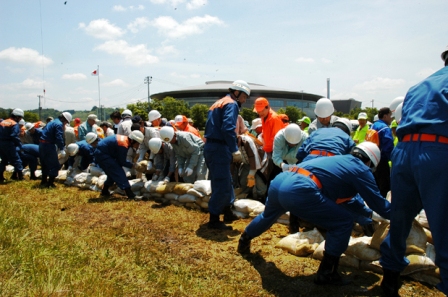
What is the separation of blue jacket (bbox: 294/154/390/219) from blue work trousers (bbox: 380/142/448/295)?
19 centimetres

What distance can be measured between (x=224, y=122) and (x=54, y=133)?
4.61m

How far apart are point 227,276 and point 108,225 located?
6.68 ft

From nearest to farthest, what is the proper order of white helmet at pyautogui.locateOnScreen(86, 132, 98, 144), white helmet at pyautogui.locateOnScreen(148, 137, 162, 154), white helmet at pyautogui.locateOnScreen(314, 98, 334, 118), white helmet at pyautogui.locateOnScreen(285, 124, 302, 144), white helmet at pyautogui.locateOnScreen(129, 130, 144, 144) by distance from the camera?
white helmet at pyautogui.locateOnScreen(285, 124, 302, 144) < white helmet at pyautogui.locateOnScreen(314, 98, 334, 118) < white helmet at pyautogui.locateOnScreen(148, 137, 162, 154) < white helmet at pyautogui.locateOnScreen(129, 130, 144, 144) < white helmet at pyautogui.locateOnScreen(86, 132, 98, 144)

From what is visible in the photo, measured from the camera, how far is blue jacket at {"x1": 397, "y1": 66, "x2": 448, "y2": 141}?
2129mm

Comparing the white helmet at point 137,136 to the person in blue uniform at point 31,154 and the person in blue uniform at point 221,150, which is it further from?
the person in blue uniform at point 31,154

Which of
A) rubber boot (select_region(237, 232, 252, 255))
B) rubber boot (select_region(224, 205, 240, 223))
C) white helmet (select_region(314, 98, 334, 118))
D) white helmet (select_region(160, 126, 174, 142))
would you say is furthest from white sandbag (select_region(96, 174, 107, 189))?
white helmet (select_region(314, 98, 334, 118))

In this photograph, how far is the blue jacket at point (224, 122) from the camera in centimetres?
390

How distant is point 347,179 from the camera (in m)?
2.66

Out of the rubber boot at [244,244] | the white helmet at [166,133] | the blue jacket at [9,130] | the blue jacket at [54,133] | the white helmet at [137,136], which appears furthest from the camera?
the blue jacket at [9,130]

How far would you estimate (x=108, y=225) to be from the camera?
4348mm

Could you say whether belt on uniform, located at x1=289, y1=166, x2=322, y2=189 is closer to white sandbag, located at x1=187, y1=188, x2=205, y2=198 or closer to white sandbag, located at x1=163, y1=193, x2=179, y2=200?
white sandbag, located at x1=187, y1=188, x2=205, y2=198

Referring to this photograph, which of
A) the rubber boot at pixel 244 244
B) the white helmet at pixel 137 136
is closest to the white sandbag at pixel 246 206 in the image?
the rubber boot at pixel 244 244

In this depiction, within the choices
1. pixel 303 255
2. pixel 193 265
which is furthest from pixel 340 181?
pixel 193 265

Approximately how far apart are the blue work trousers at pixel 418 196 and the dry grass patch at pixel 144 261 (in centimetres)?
44
